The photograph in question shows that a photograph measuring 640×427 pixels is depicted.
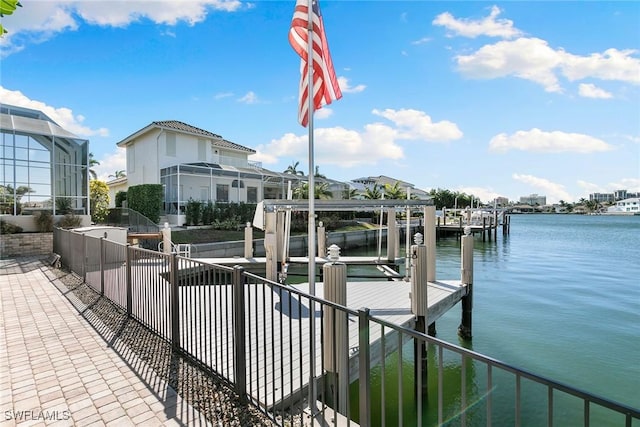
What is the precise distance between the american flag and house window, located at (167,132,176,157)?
2242 centimetres

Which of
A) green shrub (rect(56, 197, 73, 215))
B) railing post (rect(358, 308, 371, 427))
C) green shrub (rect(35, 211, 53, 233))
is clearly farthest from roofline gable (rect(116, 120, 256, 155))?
railing post (rect(358, 308, 371, 427))

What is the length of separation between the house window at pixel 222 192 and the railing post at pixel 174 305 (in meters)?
24.6

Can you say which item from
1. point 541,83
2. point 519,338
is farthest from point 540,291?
point 541,83

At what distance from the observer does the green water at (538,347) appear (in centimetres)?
543

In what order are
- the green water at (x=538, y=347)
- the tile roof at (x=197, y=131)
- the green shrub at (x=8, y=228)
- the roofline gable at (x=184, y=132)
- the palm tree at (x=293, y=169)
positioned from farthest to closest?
the palm tree at (x=293, y=169) → the tile roof at (x=197, y=131) → the roofline gable at (x=184, y=132) → the green shrub at (x=8, y=228) → the green water at (x=538, y=347)

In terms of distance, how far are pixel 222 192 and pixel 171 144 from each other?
535 cm

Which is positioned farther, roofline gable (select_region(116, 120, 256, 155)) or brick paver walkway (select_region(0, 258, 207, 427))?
roofline gable (select_region(116, 120, 256, 155))

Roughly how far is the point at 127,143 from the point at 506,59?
92.4 ft

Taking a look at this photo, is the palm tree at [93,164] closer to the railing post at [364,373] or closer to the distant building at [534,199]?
the railing post at [364,373]

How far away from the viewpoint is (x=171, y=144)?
86.0 ft

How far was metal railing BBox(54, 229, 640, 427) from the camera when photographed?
10.6ft

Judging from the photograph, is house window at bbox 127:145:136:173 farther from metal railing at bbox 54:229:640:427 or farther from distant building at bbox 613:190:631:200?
distant building at bbox 613:190:631:200

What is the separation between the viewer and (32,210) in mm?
16203

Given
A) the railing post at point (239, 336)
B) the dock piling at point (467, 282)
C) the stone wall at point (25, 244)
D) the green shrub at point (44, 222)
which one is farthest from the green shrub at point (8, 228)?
the dock piling at point (467, 282)
